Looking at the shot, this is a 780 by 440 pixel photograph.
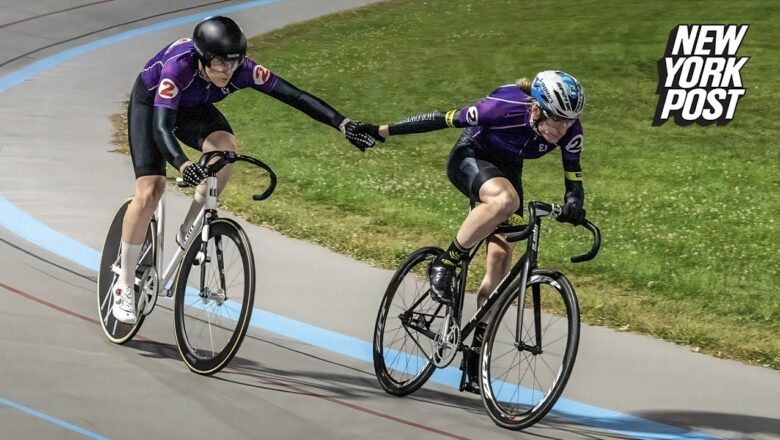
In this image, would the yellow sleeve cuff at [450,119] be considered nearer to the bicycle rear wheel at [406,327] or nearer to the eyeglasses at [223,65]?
the bicycle rear wheel at [406,327]

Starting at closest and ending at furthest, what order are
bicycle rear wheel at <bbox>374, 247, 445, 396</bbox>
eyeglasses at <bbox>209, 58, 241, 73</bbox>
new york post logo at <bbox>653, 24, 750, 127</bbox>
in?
1. eyeglasses at <bbox>209, 58, 241, 73</bbox>
2. bicycle rear wheel at <bbox>374, 247, 445, 396</bbox>
3. new york post logo at <bbox>653, 24, 750, 127</bbox>

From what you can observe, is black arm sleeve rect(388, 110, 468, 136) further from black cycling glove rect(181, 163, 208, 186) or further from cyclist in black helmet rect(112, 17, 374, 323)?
black cycling glove rect(181, 163, 208, 186)

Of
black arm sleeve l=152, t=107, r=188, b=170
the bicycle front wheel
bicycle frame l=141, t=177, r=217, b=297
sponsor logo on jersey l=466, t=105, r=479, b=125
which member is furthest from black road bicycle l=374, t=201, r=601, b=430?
black arm sleeve l=152, t=107, r=188, b=170

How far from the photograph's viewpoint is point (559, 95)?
560cm

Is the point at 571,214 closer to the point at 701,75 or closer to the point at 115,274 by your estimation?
the point at 115,274

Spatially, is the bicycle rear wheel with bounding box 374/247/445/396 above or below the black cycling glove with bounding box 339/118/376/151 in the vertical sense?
below

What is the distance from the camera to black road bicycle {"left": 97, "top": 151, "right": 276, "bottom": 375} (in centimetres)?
597


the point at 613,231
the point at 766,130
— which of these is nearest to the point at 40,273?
the point at 613,231

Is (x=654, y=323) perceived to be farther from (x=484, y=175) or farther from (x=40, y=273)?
(x=40, y=273)

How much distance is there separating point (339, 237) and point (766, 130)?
26.0ft

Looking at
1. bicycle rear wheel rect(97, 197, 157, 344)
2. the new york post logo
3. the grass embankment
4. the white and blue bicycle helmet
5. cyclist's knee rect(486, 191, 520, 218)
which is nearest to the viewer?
the white and blue bicycle helmet

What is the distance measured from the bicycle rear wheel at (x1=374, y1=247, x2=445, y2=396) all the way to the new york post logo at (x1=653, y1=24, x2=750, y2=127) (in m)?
9.99

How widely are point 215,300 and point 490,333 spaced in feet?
4.54

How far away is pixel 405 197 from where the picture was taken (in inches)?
449
